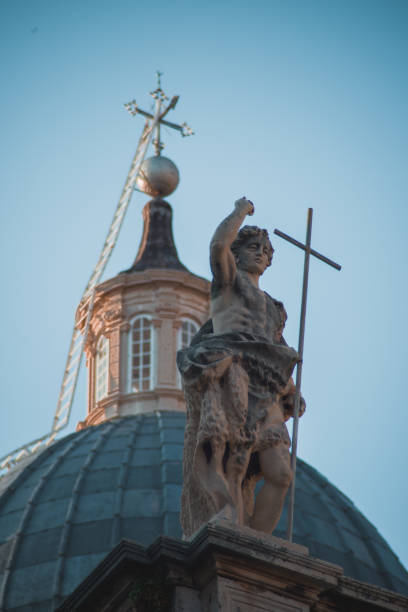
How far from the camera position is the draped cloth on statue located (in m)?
14.1

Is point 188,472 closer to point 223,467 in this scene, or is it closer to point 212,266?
point 223,467

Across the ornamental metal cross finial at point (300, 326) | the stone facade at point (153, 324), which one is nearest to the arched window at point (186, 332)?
the stone facade at point (153, 324)

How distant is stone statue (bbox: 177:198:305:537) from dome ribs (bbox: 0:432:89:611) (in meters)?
→ 18.9

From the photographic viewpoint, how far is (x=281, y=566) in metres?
13.2

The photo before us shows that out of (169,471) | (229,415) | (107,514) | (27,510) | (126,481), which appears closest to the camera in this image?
(229,415)

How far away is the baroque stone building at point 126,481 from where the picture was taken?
1318 inches

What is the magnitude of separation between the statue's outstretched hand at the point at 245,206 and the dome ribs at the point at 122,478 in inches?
658

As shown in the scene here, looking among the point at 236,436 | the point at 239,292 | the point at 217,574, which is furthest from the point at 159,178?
the point at 217,574

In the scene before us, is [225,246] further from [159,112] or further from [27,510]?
[159,112]

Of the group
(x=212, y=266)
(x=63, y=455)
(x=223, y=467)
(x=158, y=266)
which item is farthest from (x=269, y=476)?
(x=158, y=266)

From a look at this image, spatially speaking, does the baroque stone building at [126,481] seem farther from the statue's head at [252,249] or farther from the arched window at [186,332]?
the statue's head at [252,249]

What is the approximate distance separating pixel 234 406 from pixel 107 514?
20736mm

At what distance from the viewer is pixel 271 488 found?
47.2 feet

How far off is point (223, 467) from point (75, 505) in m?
21.3
